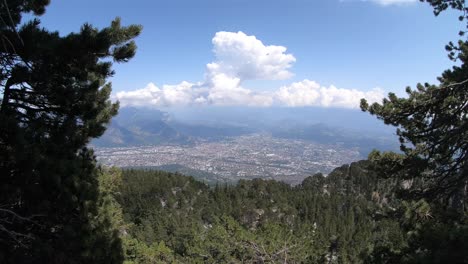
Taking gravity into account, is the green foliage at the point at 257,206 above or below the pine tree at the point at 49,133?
below

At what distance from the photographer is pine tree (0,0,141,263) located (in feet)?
18.7

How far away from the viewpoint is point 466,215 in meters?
7.00

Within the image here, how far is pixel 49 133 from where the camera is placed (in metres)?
6.35

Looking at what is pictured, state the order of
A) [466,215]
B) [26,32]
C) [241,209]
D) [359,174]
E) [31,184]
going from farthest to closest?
[359,174]
[241,209]
[466,215]
[31,184]
[26,32]

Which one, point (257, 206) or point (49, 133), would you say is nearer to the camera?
point (49, 133)

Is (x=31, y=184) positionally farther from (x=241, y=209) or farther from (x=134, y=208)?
(x=134, y=208)

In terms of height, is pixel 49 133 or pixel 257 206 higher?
pixel 49 133

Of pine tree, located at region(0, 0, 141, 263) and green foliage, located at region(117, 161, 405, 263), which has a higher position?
pine tree, located at region(0, 0, 141, 263)

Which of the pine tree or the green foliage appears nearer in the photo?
the pine tree

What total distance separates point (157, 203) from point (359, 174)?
61.7m

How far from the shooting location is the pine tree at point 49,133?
A: 5691mm

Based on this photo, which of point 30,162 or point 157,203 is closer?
point 30,162

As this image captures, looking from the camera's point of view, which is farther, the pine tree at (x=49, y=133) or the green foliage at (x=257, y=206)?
the green foliage at (x=257, y=206)

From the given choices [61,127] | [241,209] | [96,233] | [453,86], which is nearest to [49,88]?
[61,127]
